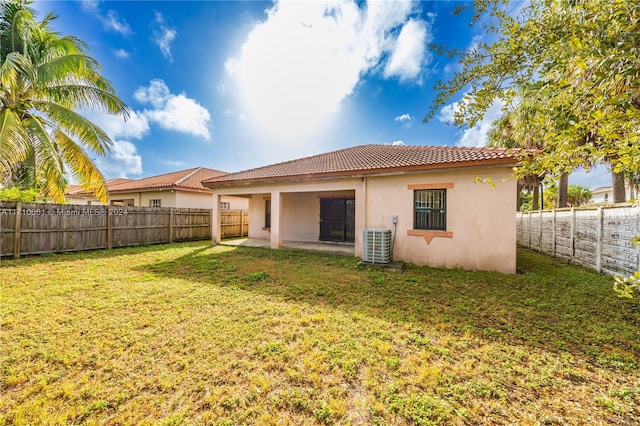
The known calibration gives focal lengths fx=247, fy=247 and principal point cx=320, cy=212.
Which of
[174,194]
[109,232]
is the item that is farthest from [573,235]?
[174,194]

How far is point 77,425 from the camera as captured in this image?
2.08m

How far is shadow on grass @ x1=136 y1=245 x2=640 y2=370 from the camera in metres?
3.59

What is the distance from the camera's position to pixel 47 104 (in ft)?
31.3

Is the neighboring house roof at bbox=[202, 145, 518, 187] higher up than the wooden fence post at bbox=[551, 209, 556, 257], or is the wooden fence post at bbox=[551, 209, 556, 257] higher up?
→ the neighboring house roof at bbox=[202, 145, 518, 187]

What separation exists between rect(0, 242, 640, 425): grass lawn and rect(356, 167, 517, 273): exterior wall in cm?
133

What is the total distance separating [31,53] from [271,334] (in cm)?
1357

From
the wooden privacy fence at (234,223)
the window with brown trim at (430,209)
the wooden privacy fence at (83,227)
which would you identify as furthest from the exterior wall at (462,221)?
the wooden privacy fence at (83,227)

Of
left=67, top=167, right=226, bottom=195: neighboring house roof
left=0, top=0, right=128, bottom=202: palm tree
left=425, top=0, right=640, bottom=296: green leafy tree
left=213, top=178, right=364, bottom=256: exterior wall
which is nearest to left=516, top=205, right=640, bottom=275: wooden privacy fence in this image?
left=425, top=0, right=640, bottom=296: green leafy tree

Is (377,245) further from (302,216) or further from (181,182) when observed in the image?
(181,182)

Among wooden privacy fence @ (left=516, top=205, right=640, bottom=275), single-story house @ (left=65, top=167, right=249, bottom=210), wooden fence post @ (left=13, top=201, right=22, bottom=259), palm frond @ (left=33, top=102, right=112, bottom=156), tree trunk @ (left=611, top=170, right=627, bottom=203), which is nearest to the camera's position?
wooden privacy fence @ (left=516, top=205, right=640, bottom=275)

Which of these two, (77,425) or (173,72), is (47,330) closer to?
(77,425)

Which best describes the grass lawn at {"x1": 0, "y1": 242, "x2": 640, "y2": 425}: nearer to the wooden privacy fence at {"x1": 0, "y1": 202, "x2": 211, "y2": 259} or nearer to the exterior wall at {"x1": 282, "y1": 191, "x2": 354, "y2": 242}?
the wooden privacy fence at {"x1": 0, "y1": 202, "x2": 211, "y2": 259}

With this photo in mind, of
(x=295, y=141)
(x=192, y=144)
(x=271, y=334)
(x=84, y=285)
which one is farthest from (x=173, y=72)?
(x=271, y=334)

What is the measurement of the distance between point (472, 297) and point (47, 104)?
51.1 feet
